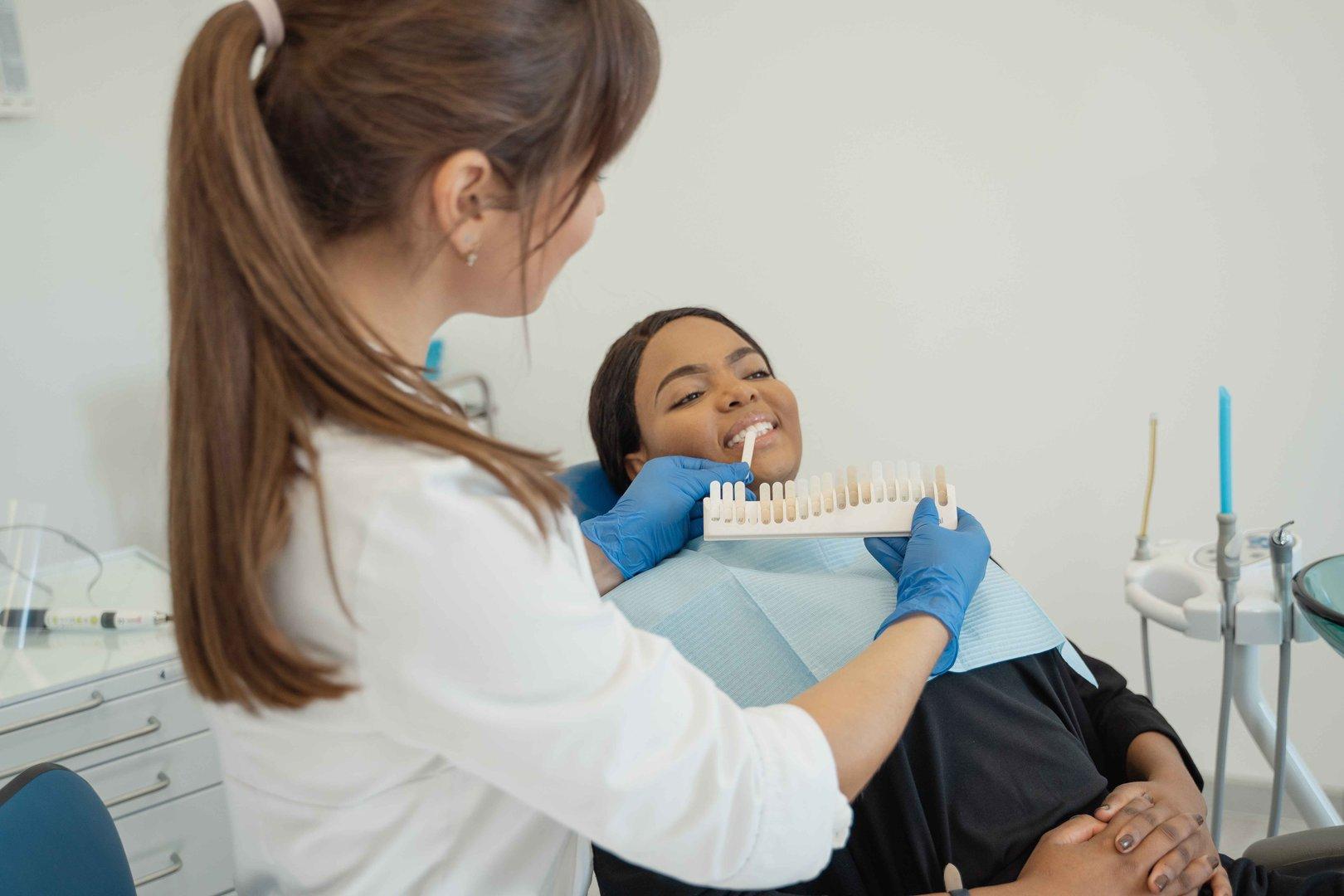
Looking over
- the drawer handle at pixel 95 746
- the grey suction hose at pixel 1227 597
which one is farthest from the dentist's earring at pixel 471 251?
the drawer handle at pixel 95 746

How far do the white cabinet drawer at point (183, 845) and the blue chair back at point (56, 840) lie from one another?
2.15 feet

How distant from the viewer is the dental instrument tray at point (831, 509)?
131cm

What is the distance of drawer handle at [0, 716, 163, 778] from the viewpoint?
1449 mm

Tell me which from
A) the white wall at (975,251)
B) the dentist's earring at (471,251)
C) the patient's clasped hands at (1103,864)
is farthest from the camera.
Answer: the white wall at (975,251)

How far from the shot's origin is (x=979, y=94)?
1882 mm

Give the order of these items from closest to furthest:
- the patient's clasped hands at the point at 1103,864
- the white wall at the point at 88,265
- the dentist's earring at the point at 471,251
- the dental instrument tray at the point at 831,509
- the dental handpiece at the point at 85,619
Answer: the dentist's earring at the point at 471,251 → the patient's clasped hands at the point at 1103,864 → the dental instrument tray at the point at 831,509 → the dental handpiece at the point at 85,619 → the white wall at the point at 88,265

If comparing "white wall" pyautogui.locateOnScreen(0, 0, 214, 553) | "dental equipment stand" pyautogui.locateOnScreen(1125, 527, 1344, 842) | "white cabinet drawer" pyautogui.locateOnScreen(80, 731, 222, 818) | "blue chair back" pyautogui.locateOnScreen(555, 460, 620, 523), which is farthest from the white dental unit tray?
"white wall" pyautogui.locateOnScreen(0, 0, 214, 553)

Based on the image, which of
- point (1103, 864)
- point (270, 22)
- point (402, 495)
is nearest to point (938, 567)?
point (1103, 864)

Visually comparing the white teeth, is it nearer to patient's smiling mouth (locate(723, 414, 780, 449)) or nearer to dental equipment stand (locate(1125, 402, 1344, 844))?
patient's smiling mouth (locate(723, 414, 780, 449))

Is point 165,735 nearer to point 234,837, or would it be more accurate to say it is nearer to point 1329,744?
point 234,837

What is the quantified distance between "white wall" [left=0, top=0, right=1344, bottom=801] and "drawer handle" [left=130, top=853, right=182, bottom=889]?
73 centimetres

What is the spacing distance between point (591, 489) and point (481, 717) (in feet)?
3.52

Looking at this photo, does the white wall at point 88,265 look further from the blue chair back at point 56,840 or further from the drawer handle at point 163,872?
the blue chair back at point 56,840

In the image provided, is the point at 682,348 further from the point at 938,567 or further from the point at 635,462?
the point at 938,567
